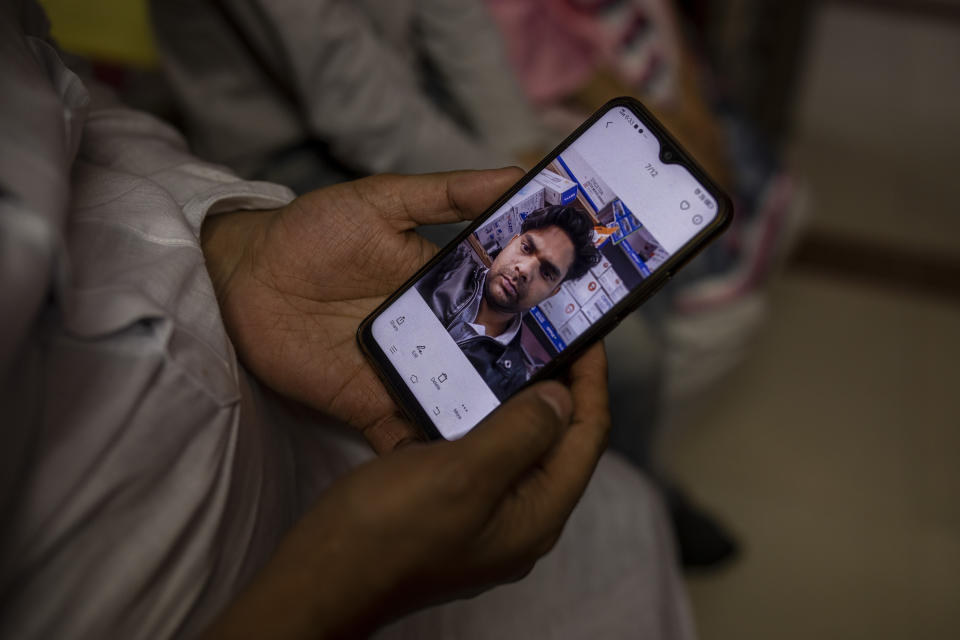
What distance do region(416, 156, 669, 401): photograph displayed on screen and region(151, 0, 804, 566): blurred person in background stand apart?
9 cm

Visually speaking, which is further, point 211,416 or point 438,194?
point 438,194

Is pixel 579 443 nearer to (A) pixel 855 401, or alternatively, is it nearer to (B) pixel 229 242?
(B) pixel 229 242

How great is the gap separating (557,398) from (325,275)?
218 mm

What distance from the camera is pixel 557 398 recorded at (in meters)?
0.43

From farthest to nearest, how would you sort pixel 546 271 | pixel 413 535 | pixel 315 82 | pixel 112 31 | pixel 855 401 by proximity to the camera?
pixel 855 401
pixel 112 31
pixel 315 82
pixel 546 271
pixel 413 535

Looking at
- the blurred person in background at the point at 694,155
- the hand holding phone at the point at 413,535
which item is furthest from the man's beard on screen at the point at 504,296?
the blurred person in background at the point at 694,155

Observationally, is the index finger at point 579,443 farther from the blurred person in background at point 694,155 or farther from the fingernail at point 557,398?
the blurred person in background at point 694,155

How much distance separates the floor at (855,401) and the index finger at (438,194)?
77 cm

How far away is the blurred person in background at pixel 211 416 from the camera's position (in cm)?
33

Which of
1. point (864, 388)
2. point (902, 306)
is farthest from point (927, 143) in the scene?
point (864, 388)

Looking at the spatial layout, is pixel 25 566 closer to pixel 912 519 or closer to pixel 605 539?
pixel 605 539

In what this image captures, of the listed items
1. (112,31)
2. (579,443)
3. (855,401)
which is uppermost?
(112,31)

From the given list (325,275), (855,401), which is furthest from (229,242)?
(855,401)

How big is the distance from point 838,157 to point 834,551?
921 millimetres
